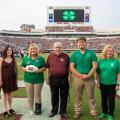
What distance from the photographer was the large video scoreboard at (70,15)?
83812 mm

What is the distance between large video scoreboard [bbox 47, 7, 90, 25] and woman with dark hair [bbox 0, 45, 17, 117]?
2937 inches

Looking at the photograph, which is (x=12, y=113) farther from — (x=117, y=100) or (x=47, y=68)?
(x=117, y=100)

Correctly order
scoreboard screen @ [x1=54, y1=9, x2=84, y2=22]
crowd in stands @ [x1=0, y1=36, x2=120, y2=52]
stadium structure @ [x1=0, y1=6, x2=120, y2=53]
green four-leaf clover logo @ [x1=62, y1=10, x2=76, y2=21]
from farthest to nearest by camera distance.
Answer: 1. crowd in stands @ [x1=0, y1=36, x2=120, y2=52]
2. stadium structure @ [x1=0, y1=6, x2=120, y2=53]
3. green four-leaf clover logo @ [x1=62, y1=10, x2=76, y2=21]
4. scoreboard screen @ [x1=54, y1=9, x2=84, y2=22]

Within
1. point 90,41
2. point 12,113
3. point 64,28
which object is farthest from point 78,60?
point 90,41

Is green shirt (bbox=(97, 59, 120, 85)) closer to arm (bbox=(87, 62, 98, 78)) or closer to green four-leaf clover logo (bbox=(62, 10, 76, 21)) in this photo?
arm (bbox=(87, 62, 98, 78))

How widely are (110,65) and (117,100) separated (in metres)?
3.15

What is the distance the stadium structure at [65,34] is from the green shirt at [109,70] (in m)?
64.2

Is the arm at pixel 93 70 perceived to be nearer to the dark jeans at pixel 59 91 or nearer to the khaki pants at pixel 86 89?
the khaki pants at pixel 86 89

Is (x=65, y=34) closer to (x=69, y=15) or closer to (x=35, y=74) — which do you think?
(x=69, y=15)

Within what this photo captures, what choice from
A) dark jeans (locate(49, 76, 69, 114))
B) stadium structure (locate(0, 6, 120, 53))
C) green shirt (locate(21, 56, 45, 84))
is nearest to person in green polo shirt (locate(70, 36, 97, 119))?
dark jeans (locate(49, 76, 69, 114))

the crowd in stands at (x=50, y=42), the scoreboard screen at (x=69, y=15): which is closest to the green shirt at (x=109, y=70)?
the scoreboard screen at (x=69, y=15)

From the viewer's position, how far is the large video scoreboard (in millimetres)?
83812

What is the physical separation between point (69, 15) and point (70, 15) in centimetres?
29

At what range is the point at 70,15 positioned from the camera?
8538 cm
